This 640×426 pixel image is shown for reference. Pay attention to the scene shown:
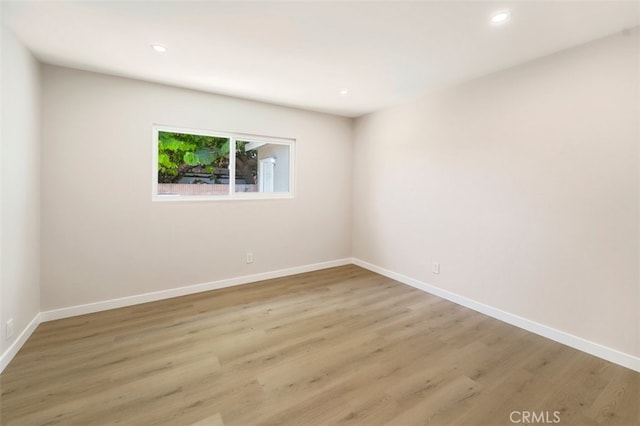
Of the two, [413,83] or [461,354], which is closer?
[461,354]

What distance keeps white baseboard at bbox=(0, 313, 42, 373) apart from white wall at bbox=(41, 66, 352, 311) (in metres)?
0.18

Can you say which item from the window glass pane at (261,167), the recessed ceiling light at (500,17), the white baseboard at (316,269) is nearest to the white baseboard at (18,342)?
the white baseboard at (316,269)

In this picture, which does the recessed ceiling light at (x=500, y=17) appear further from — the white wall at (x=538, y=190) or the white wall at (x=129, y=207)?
the white wall at (x=129, y=207)

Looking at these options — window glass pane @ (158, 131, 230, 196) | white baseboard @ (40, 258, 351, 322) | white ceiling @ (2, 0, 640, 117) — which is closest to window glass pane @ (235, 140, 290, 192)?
window glass pane @ (158, 131, 230, 196)

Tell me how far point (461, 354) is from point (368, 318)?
0.87 meters

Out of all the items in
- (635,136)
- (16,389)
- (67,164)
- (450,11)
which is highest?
(450,11)

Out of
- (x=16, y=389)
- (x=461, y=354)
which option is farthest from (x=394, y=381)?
(x=16, y=389)

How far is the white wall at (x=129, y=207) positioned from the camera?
269 cm

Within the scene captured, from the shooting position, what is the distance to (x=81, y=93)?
2730mm

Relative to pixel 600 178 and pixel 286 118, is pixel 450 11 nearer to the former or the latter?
pixel 600 178

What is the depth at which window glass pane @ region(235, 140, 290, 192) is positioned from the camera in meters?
3.79

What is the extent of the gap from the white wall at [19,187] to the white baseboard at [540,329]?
153 inches

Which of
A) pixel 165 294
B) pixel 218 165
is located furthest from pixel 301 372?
pixel 218 165

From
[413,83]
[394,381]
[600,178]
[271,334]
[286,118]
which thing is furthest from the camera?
[286,118]
